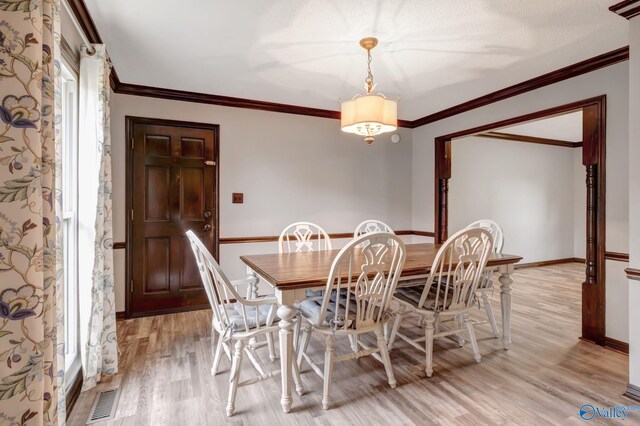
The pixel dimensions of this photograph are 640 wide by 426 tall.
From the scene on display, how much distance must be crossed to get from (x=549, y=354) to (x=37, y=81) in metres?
3.29

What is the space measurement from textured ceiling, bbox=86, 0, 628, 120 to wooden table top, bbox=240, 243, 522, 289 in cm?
157

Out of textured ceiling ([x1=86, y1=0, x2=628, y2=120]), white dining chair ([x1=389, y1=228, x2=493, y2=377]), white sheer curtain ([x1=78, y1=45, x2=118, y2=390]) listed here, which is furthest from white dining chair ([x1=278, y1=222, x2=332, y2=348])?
textured ceiling ([x1=86, y1=0, x2=628, y2=120])

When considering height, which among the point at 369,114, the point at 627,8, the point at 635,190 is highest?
the point at 627,8

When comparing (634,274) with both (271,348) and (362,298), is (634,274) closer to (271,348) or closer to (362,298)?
(362,298)

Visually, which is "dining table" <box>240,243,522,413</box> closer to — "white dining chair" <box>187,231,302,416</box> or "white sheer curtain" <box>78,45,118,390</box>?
"white dining chair" <box>187,231,302,416</box>

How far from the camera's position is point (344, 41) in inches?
92.4

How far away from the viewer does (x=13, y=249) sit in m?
0.86

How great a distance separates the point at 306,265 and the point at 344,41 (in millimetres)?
1603

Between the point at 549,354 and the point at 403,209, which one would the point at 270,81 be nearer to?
the point at 403,209

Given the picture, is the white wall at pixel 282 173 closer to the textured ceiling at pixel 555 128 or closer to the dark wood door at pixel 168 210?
the dark wood door at pixel 168 210

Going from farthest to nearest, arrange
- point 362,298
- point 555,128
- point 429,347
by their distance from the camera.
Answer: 1. point 555,128
2. point 429,347
3. point 362,298

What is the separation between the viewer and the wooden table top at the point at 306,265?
179 centimetres

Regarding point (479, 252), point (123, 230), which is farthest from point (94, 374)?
point (479, 252)

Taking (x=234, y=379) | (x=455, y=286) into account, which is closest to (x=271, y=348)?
(x=234, y=379)
